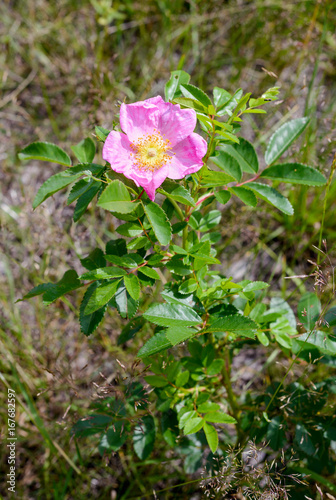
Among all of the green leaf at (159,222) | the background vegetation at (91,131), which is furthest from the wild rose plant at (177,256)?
the background vegetation at (91,131)

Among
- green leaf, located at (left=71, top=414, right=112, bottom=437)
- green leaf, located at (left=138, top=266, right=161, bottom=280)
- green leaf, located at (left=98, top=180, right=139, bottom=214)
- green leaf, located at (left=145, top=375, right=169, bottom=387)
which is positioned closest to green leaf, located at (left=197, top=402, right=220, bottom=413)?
green leaf, located at (left=145, top=375, right=169, bottom=387)

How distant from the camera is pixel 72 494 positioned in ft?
5.61

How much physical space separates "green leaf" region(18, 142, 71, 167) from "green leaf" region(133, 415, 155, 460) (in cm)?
91

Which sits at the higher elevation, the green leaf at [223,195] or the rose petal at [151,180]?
the rose petal at [151,180]

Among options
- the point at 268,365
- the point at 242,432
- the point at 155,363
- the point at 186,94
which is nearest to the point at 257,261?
the point at 268,365

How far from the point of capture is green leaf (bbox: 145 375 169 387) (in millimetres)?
1253

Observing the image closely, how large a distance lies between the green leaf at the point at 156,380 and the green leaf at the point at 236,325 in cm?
31

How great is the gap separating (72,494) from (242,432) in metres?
0.80

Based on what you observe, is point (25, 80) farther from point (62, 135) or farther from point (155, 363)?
point (155, 363)

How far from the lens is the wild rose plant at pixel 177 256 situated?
3.34ft

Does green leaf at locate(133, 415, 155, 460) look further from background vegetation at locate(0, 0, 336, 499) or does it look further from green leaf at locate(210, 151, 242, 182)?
green leaf at locate(210, 151, 242, 182)

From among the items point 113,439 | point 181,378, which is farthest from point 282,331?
point 113,439

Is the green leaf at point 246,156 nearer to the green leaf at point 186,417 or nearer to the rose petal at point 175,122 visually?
the rose petal at point 175,122

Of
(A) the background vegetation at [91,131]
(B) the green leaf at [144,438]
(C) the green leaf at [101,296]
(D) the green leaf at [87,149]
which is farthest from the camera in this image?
(A) the background vegetation at [91,131]
